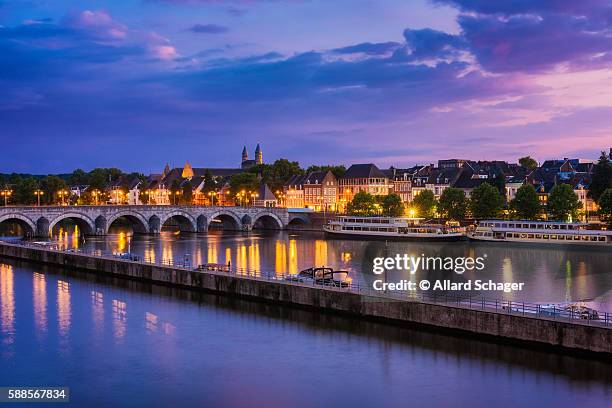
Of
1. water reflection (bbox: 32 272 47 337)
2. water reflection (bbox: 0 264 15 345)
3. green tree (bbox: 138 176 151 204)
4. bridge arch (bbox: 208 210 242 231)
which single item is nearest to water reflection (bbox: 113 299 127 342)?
water reflection (bbox: 32 272 47 337)

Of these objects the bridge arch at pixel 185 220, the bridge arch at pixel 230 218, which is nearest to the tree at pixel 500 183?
the bridge arch at pixel 230 218

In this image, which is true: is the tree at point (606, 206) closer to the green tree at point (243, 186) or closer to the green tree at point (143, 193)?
the green tree at point (243, 186)

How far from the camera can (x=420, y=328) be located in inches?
1280

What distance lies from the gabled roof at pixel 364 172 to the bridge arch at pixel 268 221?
1096 inches

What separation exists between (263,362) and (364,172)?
4477 inches

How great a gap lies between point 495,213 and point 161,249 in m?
49.5

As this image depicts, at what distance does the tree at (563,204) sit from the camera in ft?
318

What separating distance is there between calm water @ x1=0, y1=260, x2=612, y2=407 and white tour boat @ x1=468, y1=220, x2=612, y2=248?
50.4 m

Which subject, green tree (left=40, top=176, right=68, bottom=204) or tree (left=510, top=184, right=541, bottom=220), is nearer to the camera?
tree (left=510, top=184, right=541, bottom=220)

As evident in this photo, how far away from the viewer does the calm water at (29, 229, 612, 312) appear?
4681 centimetres

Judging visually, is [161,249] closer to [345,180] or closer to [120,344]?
[120,344]

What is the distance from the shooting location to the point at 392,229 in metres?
94.8

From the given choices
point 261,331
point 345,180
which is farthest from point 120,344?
point 345,180

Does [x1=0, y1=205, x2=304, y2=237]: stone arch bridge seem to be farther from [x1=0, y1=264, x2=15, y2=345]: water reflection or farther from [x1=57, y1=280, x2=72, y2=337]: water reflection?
[x1=57, y1=280, x2=72, y2=337]: water reflection
